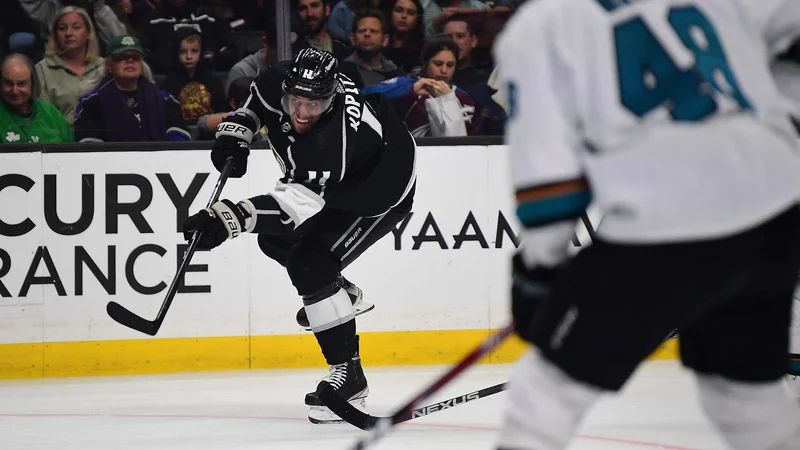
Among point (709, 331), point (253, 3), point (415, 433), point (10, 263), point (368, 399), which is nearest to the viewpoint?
point (709, 331)

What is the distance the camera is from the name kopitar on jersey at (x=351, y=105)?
3711 millimetres

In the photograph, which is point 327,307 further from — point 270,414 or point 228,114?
point 228,114

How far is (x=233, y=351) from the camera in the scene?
480 centimetres

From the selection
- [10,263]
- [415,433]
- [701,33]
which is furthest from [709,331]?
[10,263]

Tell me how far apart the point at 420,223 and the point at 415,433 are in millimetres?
1535

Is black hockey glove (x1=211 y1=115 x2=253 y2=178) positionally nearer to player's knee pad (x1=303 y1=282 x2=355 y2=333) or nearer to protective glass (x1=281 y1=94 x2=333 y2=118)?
protective glass (x1=281 y1=94 x2=333 y2=118)

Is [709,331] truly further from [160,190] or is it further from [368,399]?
[160,190]

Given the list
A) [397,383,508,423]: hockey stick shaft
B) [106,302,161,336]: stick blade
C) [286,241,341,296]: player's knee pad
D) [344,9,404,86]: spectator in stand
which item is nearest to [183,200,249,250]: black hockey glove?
[286,241,341,296]: player's knee pad

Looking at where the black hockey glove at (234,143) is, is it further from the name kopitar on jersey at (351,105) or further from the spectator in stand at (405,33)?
the spectator in stand at (405,33)

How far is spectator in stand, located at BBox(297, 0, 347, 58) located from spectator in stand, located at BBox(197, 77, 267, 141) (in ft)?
1.10

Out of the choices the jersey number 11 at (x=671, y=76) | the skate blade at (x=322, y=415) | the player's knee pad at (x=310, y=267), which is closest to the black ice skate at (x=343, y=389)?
the skate blade at (x=322, y=415)

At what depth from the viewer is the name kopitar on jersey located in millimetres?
3711

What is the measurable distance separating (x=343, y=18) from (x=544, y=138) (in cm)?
396

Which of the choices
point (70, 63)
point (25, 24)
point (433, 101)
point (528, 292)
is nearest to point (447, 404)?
point (528, 292)
